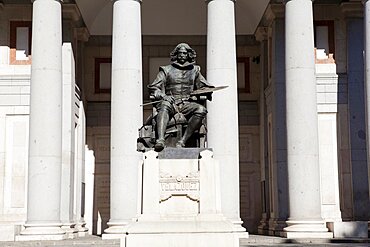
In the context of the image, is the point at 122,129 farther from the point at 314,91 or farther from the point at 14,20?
the point at 14,20

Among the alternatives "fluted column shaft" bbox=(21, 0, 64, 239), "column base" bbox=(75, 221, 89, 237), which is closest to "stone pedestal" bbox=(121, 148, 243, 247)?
"fluted column shaft" bbox=(21, 0, 64, 239)

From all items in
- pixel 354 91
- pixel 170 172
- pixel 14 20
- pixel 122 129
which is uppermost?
pixel 14 20

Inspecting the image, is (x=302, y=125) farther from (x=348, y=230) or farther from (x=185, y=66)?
(x=185, y=66)

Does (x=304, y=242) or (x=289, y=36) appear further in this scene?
(x=289, y=36)

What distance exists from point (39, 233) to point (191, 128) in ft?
46.0

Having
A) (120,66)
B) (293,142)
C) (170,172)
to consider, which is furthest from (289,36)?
(170,172)

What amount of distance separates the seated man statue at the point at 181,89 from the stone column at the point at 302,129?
41.8ft

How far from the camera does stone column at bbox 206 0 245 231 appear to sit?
3441 centimetres

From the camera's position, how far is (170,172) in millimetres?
21328

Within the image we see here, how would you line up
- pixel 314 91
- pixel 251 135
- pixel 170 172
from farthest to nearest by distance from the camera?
1. pixel 251 135
2. pixel 314 91
3. pixel 170 172

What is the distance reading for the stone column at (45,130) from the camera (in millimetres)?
33406

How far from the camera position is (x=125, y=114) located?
33.9m

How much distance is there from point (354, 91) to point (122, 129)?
15.0 meters

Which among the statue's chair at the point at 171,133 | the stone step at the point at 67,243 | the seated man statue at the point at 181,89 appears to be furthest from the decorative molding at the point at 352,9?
the statue's chair at the point at 171,133
